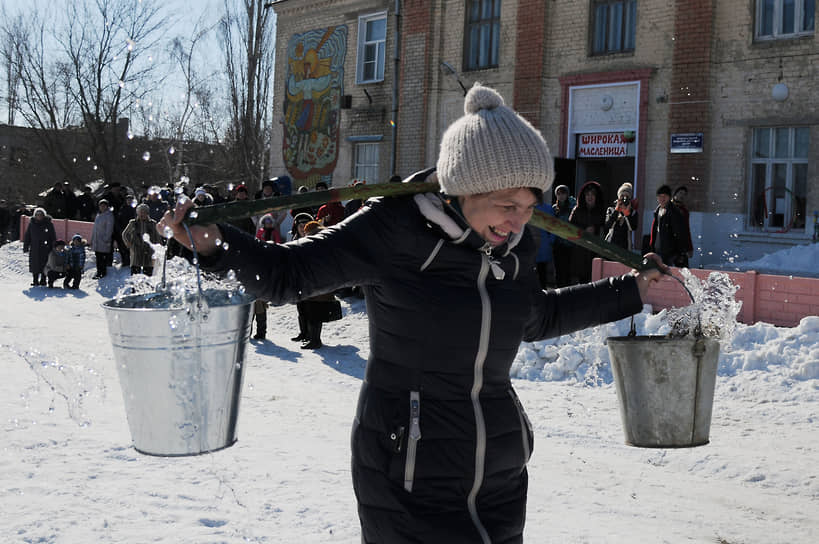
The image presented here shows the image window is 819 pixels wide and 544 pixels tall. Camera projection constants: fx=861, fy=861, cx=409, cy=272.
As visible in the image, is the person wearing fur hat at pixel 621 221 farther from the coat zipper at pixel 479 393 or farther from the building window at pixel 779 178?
the coat zipper at pixel 479 393

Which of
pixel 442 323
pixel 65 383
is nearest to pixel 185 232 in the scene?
pixel 442 323

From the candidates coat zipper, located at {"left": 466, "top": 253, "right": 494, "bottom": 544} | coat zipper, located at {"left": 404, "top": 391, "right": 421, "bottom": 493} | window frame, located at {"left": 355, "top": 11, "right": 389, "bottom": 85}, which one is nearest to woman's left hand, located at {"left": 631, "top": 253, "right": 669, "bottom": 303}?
coat zipper, located at {"left": 466, "top": 253, "right": 494, "bottom": 544}

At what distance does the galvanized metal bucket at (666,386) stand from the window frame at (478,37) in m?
17.6

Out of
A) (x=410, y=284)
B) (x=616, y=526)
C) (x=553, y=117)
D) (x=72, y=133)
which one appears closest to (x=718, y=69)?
(x=553, y=117)

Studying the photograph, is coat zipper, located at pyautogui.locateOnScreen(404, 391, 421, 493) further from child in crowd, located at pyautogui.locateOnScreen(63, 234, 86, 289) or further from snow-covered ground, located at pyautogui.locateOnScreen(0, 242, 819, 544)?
child in crowd, located at pyautogui.locateOnScreen(63, 234, 86, 289)

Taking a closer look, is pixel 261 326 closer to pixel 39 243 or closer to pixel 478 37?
pixel 39 243

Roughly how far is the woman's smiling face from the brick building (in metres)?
14.6

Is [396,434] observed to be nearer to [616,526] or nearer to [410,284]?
[410,284]

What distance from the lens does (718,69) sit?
1653cm

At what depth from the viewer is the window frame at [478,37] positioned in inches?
801

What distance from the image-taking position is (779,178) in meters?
16.0

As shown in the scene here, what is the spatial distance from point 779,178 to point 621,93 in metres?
3.71

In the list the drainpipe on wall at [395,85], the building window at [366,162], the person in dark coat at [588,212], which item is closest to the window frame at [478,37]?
the drainpipe on wall at [395,85]

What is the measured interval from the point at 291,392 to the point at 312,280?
614 centimetres
